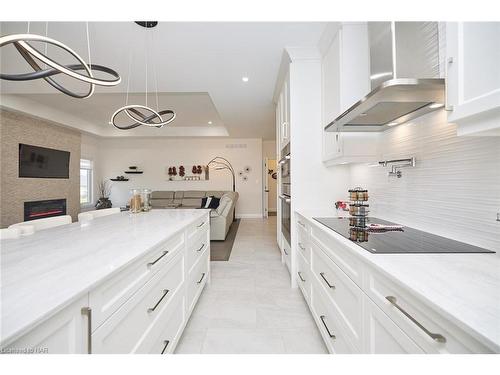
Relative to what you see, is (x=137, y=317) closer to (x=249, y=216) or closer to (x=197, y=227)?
(x=197, y=227)

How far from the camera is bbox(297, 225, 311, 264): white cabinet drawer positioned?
75.2 inches

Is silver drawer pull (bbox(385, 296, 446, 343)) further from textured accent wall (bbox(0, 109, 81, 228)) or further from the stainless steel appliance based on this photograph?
textured accent wall (bbox(0, 109, 81, 228))

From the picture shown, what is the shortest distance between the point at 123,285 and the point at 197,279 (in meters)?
1.25

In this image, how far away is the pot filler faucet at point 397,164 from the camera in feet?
4.98

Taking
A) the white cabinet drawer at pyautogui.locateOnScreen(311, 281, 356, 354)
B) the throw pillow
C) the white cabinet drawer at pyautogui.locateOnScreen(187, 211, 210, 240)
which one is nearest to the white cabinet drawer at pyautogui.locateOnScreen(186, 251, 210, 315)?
the white cabinet drawer at pyautogui.locateOnScreen(187, 211, 210, 240)

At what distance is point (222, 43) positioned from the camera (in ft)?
7.70

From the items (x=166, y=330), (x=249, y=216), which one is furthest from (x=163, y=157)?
(x=166, y=330)

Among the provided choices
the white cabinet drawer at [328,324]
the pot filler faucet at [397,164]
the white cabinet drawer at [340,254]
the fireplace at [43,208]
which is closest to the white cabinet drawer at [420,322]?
the white cabinet drawer at [340,254]

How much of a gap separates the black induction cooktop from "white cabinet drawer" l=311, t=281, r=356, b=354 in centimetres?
49

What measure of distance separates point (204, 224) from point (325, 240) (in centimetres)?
136

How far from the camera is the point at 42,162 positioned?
5113mm

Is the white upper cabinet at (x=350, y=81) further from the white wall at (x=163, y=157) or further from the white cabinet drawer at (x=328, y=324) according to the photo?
the white wall at (x=163, y=157)
